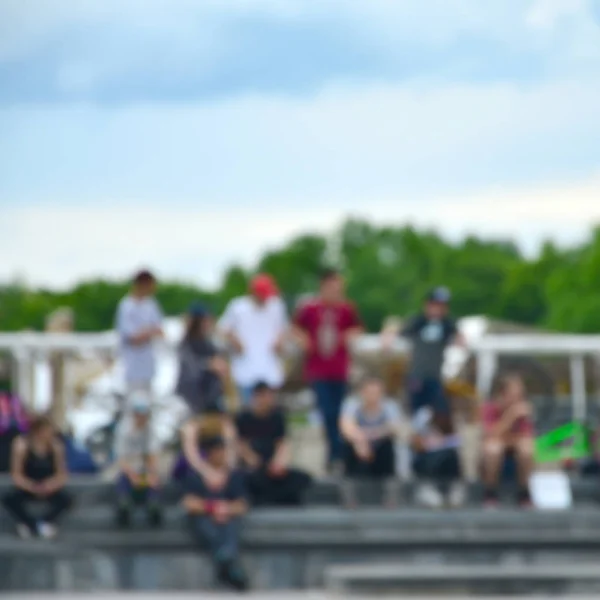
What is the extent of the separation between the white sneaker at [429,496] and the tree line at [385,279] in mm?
72386

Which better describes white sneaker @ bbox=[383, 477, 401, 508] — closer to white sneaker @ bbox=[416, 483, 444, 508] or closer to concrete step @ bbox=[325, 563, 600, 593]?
white sneaker @ bbox=[416, 483, 444, 508]

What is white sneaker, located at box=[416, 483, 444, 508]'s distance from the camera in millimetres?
14820

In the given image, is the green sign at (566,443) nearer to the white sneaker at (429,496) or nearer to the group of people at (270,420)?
the group of people at (270,420)

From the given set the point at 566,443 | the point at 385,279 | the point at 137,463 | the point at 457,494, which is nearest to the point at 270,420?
the point at 137,463

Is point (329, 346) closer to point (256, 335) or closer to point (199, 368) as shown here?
point (256, 335)

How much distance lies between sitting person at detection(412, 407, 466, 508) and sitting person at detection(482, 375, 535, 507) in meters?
0.25

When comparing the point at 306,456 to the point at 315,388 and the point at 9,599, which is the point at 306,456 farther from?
the point at 9,599

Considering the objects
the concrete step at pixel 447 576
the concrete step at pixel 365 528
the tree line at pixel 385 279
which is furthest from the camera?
the tree line at pixel 385 279

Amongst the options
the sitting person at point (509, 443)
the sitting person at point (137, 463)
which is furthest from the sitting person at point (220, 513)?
the sitting person at point (509, 443)

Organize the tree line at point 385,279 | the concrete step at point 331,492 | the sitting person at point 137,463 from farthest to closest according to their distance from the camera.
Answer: the tree line at point 385,279 < the concrete step at point 331,492 < the sitting person at point 137,463

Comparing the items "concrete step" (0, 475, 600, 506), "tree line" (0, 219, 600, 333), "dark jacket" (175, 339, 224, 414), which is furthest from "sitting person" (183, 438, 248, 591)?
"tree line" (0, 219, 600, 333)

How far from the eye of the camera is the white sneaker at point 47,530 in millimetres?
14195

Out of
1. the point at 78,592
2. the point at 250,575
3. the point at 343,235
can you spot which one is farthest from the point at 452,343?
the point at 343,235

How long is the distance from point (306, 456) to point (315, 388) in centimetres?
122
